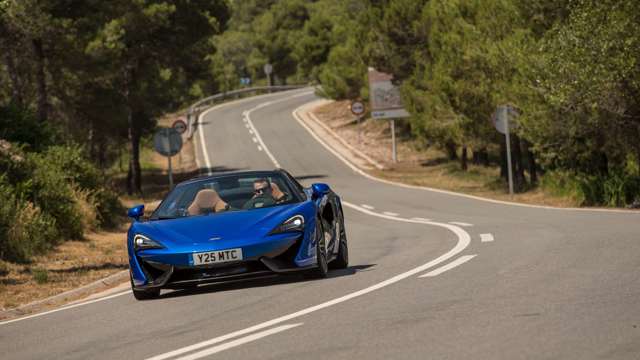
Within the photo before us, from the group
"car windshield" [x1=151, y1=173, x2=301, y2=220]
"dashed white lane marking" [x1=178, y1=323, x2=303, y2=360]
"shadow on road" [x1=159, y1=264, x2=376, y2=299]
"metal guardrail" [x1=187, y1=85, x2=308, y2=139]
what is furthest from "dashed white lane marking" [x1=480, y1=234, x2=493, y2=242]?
"metal guardrail" [x1=187, y1=85, x2=308, y2=139]

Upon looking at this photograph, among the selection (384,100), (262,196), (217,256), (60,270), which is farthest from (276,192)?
(384,100)

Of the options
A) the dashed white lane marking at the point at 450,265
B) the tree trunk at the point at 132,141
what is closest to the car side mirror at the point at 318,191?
the dashed white lane marking at the point at 450,265

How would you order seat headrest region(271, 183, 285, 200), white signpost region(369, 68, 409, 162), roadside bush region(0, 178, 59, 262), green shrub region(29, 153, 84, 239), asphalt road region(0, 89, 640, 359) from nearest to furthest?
1. asphalt road region(0, 89, 640, 359)
2. seat headrest region(271, 183, 285, 200)
3. roadside bush region(0, 178, 59, 262)
4. green shrub region(29, 153, 84, 239)
5. white signpost region(369, 68, 409, 162)

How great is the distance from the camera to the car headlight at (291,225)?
42.0 feet

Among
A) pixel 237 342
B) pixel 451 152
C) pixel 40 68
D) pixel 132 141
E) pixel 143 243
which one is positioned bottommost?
pixel 451 152

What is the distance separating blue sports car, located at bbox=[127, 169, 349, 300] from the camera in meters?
12.6

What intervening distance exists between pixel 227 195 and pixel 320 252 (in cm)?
153

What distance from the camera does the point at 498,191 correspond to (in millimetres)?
41938

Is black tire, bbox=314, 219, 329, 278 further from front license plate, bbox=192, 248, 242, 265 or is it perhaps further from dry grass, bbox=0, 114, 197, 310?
dry grass, bbox=0, 114, 197, 310

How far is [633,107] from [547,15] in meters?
5.70

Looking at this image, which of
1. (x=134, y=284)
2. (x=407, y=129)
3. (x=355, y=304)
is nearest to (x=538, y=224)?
(x=134, y=284)

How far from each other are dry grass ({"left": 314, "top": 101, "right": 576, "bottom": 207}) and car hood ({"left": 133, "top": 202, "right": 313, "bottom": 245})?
19801 millimetres

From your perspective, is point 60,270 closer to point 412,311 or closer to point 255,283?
point 255,283

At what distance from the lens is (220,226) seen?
42.3 ft
